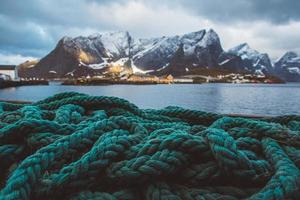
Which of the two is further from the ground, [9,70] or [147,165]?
[147,165]

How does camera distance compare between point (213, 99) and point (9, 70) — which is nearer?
point (213, 99)

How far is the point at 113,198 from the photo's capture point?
0.91m

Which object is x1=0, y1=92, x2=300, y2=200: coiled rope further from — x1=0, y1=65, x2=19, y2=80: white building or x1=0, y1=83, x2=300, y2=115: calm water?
x1=0, y1=65, x2=19, y2=80: white building

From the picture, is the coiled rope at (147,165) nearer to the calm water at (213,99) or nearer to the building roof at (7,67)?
the calm water at (213,99)

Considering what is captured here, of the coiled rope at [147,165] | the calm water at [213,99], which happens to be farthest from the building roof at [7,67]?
the coiled rope at [147,165]

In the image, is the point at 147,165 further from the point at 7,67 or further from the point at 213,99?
the point at 7,67

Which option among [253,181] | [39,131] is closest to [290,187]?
[253,181]

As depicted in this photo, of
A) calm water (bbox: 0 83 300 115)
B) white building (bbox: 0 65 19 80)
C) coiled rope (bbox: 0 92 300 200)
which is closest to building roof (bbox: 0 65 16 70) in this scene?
white building (bbox: 0 65 19 80)

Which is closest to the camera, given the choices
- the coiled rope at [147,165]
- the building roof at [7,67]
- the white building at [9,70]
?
the coiled rope at [147,165]

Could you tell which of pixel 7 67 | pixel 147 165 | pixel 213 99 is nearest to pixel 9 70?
pixel 7 67

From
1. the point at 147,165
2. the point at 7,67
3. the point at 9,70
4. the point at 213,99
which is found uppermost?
the point at 147,165

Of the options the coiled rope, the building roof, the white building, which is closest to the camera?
the coiled rope

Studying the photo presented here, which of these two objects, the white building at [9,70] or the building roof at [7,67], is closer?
the white building at [9,70]

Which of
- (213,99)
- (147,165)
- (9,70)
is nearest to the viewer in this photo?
(147,165)
